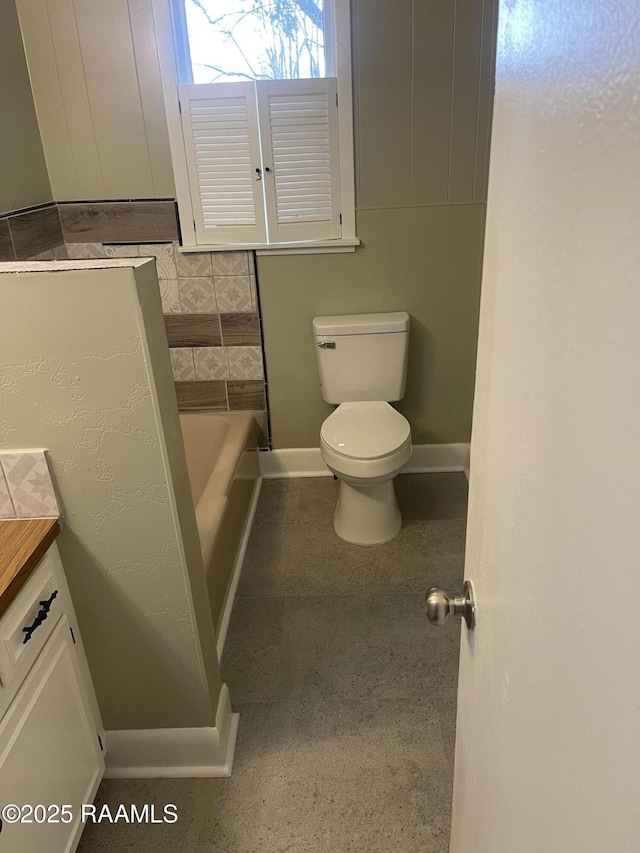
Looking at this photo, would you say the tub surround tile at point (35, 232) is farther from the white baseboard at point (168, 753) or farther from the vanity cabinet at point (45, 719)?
the white baseboard at point (168, 753)

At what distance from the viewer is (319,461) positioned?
304cm

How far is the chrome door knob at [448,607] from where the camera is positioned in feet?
2.69

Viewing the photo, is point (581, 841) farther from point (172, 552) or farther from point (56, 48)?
point (56, 48)

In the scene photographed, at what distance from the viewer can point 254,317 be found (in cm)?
278

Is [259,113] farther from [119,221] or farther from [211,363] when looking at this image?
[211,363]

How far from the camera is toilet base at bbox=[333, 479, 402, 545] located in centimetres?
247

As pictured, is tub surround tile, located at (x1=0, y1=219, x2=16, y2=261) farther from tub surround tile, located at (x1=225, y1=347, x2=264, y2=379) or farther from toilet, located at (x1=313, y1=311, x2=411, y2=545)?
toilet, located at (x1=313, y1=311, x2=411, y2=545)

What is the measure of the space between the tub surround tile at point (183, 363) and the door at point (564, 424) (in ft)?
7.52

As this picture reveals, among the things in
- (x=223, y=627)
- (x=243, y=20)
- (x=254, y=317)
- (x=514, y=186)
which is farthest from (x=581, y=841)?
(x=243, y=20)

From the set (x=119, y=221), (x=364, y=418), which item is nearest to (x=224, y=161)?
(x=119, y=221)

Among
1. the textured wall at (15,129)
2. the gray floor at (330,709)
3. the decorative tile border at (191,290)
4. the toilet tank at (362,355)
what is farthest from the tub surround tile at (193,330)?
the gray floor at (330,709)

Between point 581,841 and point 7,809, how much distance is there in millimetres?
1032

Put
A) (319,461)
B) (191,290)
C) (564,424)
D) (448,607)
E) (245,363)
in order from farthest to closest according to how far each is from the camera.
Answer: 1. (319,461)
2. (245,363)
3. (191,290)
4. (448,607)
5. (564,424)

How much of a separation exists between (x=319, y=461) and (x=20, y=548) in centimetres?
194
